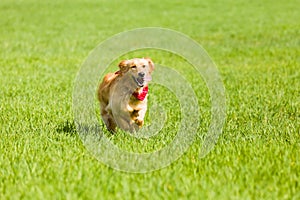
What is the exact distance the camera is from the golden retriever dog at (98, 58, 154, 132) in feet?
21.1

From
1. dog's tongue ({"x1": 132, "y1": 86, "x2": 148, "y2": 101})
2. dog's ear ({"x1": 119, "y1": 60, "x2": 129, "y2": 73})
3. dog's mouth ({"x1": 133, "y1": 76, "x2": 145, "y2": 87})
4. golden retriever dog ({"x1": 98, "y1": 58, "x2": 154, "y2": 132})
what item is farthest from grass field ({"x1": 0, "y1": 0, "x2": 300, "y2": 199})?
dog's ear ({"x1": 119, "y1": 60, "x2": 129, "y2": 73})

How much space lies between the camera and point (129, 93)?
659 cm

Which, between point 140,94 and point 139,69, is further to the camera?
point 140,94

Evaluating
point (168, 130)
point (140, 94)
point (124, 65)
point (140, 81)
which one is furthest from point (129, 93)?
point (168, 130)

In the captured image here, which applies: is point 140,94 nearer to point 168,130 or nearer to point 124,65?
point 124,65

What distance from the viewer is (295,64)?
15.8 m

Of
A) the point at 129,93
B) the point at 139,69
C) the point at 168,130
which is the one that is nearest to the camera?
the point at 139,69

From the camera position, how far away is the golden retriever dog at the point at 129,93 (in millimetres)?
6434

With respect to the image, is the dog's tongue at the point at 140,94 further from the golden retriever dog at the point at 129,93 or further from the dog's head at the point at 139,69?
the dog's head at the point at 139,69

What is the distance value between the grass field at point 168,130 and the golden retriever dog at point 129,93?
0.34 meters

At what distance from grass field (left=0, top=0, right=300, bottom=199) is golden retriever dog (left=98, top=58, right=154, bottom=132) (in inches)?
13.3

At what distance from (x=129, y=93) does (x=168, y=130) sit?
2.83 feet

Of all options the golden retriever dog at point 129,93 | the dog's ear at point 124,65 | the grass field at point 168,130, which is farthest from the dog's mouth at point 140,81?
the grass field at point 168,130

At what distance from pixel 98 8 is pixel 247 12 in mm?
10022
